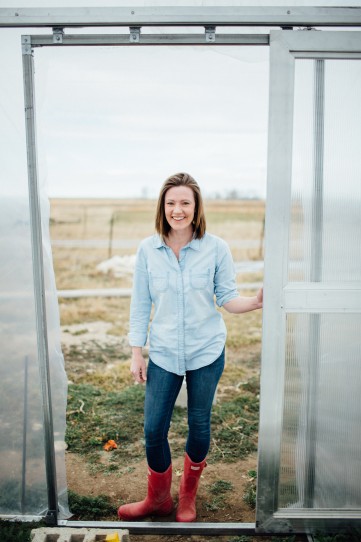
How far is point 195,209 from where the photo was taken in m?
2.66

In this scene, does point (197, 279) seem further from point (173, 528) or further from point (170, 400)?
point (173, 528)

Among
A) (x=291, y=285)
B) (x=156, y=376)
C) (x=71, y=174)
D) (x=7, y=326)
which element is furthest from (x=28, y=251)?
(x=71, y=174)

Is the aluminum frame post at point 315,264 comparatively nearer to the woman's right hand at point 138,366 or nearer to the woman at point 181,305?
the woman at point 181,305

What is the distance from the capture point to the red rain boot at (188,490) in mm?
2900

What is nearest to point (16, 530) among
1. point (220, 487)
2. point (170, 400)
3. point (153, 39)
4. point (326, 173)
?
point (170, 400)

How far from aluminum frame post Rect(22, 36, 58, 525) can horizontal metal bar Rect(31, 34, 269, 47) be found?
168 millimetres

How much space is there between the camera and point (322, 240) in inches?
99.0

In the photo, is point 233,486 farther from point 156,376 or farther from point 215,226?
point 215,226

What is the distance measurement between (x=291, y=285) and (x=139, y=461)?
6.85 feet

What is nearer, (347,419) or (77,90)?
(347,419)

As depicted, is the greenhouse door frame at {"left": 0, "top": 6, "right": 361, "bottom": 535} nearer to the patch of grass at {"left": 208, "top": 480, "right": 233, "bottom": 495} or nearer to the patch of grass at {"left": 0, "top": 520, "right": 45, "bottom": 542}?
the patch of grass at {"left": 208, "top": 480, "right": 233, "bottom": 495}

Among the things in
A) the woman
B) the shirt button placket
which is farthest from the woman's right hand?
the shirt button placket

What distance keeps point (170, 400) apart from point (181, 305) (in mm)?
557

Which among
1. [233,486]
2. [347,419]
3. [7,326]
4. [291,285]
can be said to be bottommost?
[233,486]
